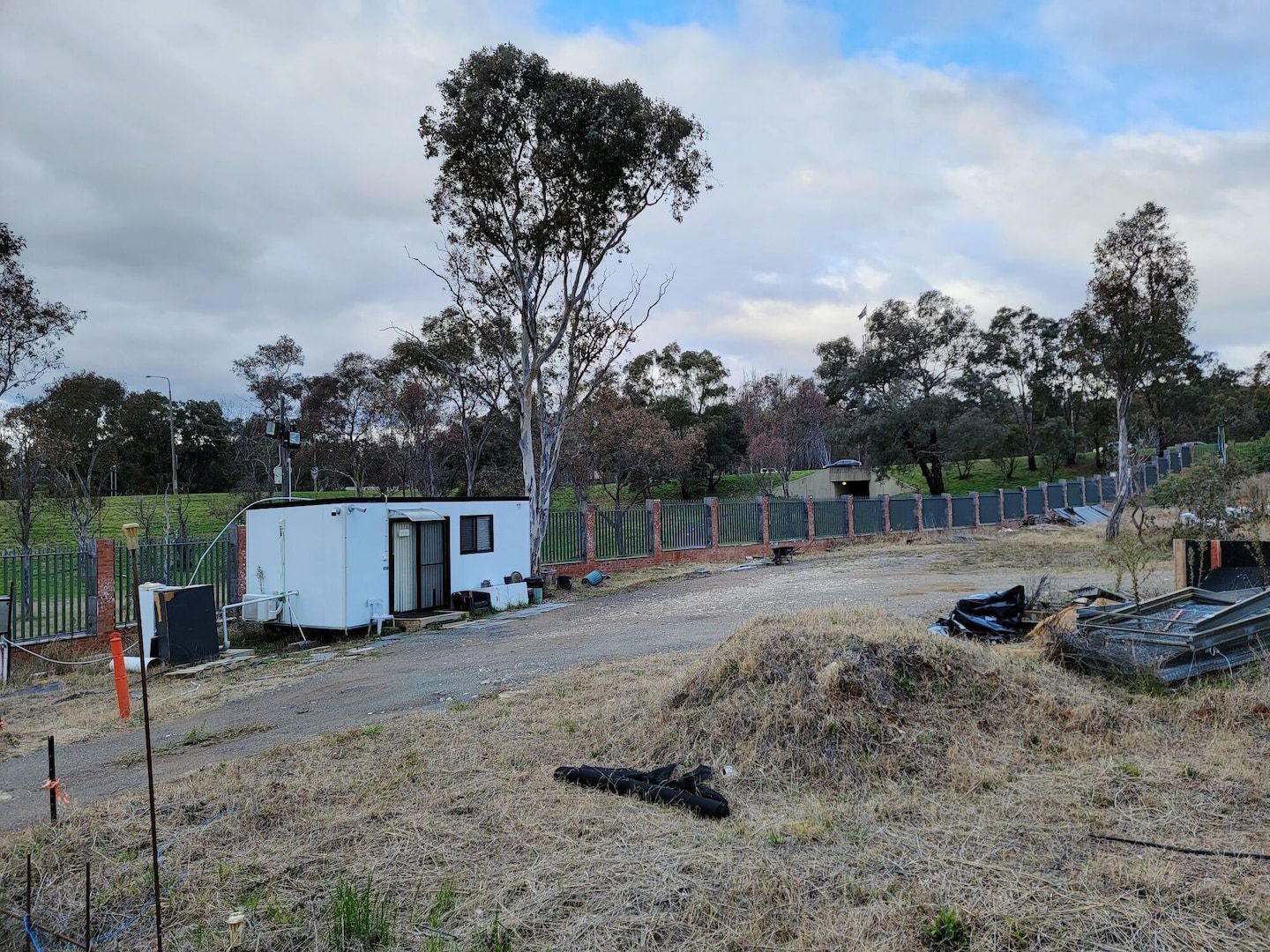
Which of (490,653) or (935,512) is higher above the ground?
(935,512)

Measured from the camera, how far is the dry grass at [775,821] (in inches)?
129

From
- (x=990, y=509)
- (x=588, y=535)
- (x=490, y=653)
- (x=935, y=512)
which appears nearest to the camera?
(x=490, y=653)

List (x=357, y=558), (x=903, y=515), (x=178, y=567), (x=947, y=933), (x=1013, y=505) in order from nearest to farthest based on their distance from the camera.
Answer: (x=947, y=933) → (x=357, y=558) → (x=178, y=567) → (x=903, y=515) → (x=1013, y=505)

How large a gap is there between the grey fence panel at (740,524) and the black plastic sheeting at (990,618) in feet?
54.4

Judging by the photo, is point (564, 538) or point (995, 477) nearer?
point (564, 538)

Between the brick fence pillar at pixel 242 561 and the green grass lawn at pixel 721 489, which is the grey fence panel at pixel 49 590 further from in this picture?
the green grass lawn at pixel 721 489

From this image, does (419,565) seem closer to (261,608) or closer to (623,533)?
(261,608)

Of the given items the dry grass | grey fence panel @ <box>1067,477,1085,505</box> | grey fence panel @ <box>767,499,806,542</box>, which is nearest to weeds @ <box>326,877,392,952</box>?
the dry grass

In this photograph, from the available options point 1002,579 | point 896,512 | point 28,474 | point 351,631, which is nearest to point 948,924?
point 351,631

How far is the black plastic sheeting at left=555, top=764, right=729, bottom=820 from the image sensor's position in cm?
454

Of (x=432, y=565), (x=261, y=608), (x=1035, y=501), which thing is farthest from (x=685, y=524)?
(x=1035, y=501)

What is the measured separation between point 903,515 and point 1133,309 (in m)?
11.6

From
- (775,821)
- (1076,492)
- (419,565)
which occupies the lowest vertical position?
(775,821)

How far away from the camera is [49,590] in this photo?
462 inches
